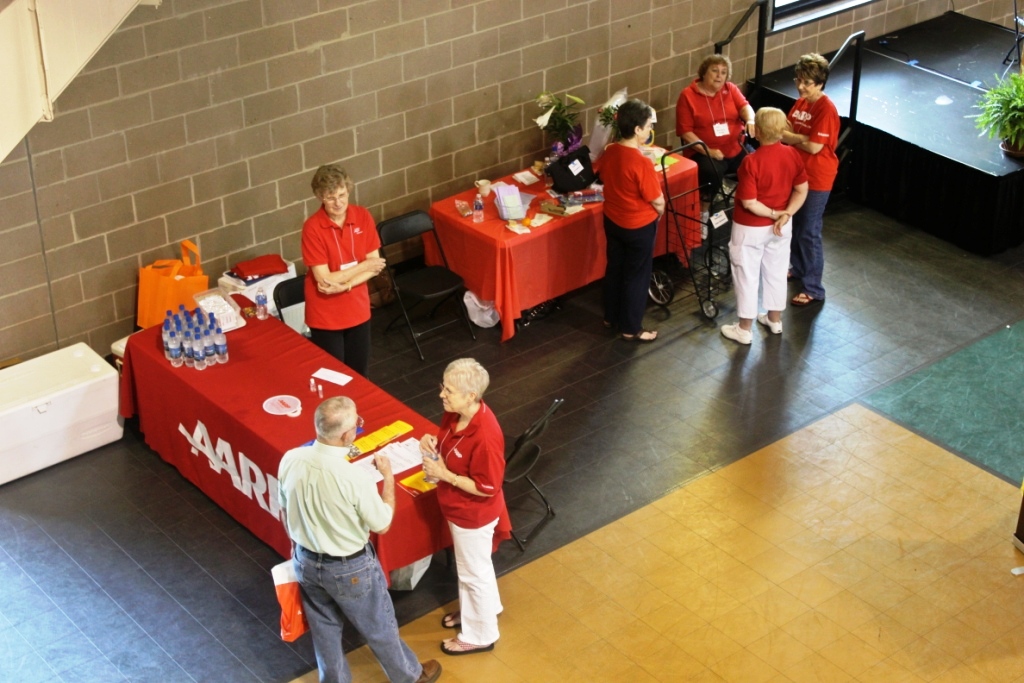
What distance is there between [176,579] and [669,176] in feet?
14.2

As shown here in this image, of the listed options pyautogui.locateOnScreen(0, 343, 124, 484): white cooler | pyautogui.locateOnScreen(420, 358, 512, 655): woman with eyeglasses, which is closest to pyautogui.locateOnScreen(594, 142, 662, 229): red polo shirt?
pyautogui.locateOnScreen(420, 358, 512, 655): woman with eyeglasses

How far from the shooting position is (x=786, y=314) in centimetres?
859

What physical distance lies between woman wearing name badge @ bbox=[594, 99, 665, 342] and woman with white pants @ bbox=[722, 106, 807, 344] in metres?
0.52

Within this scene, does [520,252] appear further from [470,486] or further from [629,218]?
[470,486]

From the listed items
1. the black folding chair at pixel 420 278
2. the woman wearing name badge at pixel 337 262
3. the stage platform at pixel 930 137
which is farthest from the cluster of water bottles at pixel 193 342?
the stage platform at pixel 930 137

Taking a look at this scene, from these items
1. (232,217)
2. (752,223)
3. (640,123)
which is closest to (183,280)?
(232,217)

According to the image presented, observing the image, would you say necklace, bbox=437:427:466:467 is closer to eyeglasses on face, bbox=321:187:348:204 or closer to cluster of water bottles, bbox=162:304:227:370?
eyeglasses on face, bbox=321:187:348:204

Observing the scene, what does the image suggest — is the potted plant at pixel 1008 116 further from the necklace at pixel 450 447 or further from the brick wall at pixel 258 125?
the necklace at pixel 450 447

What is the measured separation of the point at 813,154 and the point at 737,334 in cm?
127

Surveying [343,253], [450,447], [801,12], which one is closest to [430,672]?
[450,447]

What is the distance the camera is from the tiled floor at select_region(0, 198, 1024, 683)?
584 cm

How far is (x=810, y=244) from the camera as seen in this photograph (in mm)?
8539

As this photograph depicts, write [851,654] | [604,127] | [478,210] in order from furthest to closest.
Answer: [604,127]
[478,210]
[851,654]

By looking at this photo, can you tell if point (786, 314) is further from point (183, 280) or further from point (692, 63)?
point (183, 280)
